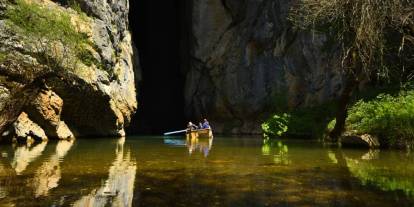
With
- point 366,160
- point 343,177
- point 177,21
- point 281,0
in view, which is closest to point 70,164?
point 343,177

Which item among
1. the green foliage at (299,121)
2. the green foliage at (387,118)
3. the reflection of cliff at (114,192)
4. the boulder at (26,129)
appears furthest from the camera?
the green foliage at (299,121)

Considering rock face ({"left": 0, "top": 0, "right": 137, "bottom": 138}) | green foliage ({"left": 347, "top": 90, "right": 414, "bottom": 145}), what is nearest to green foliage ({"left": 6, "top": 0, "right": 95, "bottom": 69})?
rock face ({"left": 0, "top": 0, "right": 137, "bottom": 138})

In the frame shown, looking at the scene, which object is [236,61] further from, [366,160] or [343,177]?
[343,177]

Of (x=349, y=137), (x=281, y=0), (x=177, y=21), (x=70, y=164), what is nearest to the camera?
(x=70, y=164)

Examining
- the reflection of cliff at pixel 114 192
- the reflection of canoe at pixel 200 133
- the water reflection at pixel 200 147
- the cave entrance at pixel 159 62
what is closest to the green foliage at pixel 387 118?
the water reflection at pixel 200 147

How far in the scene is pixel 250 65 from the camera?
3641 cm

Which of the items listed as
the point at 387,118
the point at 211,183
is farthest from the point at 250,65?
the point at 211,183

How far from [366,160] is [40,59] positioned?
52.6 ft

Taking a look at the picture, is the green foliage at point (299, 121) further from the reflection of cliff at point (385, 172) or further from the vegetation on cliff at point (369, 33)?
the reflection of cliff at point (385, 172)

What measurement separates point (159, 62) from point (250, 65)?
16297 mm

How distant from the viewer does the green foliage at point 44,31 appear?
72.8ft

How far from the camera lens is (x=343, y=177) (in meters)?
8.62

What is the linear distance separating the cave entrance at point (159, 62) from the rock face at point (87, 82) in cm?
1552

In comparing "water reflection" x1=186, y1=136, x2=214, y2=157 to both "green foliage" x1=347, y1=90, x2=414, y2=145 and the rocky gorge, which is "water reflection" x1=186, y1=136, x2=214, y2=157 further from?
the rocky gorge
